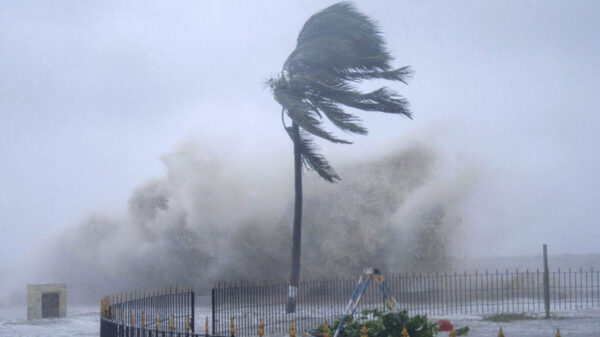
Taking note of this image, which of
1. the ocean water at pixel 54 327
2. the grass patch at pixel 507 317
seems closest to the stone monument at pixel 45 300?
the ocean water at pixel 54 327

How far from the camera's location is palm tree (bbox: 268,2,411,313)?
760 inches

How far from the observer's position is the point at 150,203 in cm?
3778

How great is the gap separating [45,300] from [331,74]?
39.6ft

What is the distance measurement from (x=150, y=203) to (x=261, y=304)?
77.7ft

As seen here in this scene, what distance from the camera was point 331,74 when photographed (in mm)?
19797

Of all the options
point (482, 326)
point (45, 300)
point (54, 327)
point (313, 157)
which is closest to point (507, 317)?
point (482, 326)

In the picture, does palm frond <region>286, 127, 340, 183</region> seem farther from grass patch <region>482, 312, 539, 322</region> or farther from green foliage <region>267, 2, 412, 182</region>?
grass patch <region>482, 312, 539, 322</region>

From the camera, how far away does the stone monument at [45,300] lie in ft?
70.4

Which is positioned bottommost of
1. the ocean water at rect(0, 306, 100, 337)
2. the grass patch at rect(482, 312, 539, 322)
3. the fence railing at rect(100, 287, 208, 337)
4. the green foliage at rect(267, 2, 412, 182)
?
the ocean water at rect(0, 306, 100, 337)

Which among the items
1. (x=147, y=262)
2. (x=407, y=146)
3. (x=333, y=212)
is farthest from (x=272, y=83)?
(x=147, y=262)

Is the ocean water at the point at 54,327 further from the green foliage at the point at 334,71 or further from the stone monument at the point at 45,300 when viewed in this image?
the green foliage at the point at 334,71

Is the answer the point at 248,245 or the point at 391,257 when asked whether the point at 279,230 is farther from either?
the point at 391,257

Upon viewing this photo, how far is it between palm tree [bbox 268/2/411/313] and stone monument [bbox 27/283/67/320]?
843 centimetres

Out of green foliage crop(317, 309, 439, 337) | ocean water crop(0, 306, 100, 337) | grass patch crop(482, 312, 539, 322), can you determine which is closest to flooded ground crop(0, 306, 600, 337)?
ocean water crop(0, 306, 100, 337)
